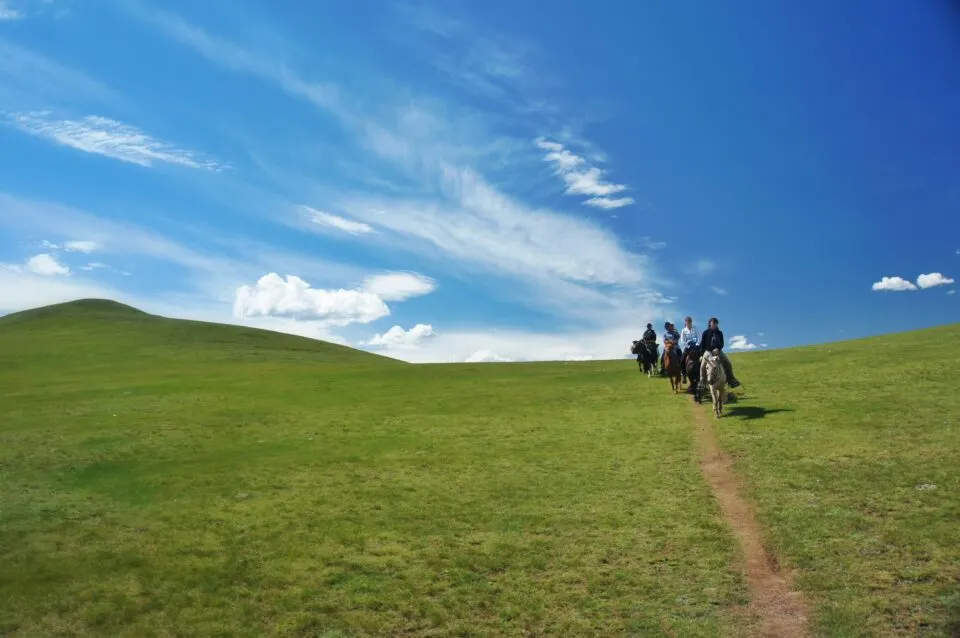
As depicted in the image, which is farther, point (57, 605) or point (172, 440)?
point (172, 440)

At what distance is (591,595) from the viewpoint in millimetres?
11594

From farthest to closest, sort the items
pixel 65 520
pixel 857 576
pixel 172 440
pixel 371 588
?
→ pixel 172 440 → pixel 65 520 → pixel 371 588 → pixel 857 576

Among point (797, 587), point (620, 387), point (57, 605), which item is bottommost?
point (57, 605)

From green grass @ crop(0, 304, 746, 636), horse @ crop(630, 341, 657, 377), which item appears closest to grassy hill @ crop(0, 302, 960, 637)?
green grass @ crop(0, 304, 746, 636)

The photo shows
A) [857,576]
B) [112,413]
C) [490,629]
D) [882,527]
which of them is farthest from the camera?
[112,413]

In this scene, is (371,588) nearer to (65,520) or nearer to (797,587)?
(797,587)

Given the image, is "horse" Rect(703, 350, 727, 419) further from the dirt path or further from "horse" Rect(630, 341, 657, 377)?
"horse" Rect(630, 341, 657, 377)

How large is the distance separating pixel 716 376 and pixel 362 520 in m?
16.0

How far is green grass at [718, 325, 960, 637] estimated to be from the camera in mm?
10656

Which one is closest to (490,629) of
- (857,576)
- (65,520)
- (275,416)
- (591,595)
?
(591,595)

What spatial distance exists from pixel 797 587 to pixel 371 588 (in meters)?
7.91

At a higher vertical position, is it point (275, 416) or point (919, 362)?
point (919, 362)

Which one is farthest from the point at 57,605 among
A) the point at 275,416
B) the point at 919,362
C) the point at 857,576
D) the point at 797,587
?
the point at 919,362

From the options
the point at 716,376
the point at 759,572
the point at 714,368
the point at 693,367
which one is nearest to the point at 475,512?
the point at 759,572
